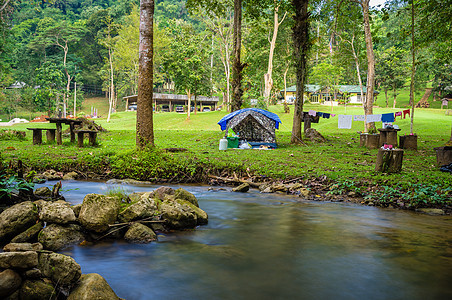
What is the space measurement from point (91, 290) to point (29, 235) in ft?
7.46

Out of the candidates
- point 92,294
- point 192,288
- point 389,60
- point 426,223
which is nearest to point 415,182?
point 426,223

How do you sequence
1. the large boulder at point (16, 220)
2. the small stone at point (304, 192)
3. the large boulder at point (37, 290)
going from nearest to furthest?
the large boulder at point (37, 290), the large boulder at point (16, 220), the small stone at point (304, 192)

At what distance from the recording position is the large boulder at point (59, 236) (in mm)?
5340

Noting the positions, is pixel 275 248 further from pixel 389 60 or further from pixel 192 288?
pixel 389 60

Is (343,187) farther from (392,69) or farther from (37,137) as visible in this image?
(392,69)

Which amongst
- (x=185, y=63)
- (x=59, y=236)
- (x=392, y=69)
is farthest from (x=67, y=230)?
(x=392, y=69)

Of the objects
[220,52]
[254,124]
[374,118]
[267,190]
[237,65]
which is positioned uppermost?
[220,52]

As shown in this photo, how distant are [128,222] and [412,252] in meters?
4.87

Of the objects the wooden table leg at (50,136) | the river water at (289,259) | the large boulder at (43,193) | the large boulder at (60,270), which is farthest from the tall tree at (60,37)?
the large boulder at (60,270)

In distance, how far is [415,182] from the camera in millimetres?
9406

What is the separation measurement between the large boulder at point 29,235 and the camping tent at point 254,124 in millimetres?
13770

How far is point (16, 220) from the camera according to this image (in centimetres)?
531

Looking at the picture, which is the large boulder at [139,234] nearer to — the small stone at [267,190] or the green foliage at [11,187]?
the green foliage at [11,187]

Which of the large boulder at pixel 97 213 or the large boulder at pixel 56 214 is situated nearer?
the large boulder at pixel 56 214
